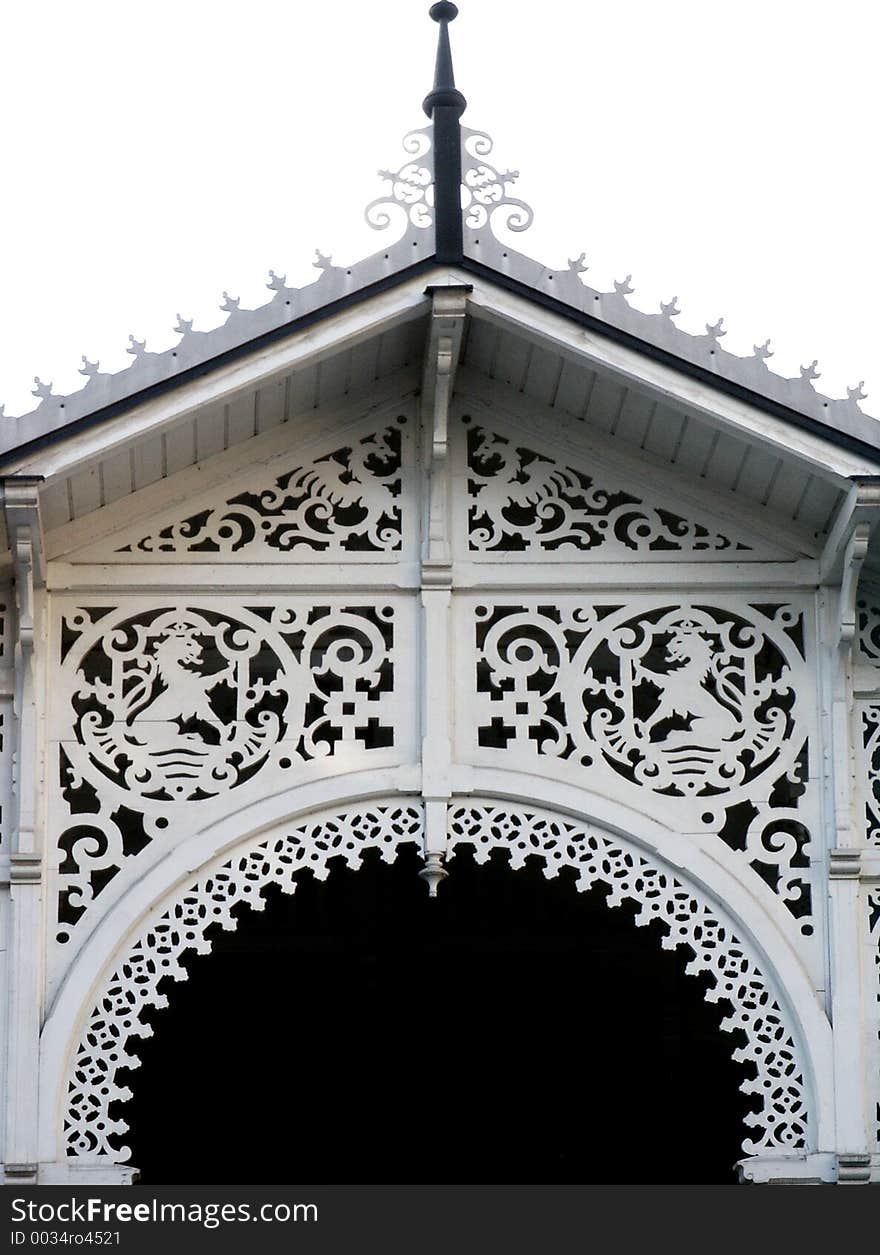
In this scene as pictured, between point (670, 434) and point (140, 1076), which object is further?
point (140, 1076)

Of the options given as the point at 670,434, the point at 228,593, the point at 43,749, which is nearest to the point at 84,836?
the point at 43,749

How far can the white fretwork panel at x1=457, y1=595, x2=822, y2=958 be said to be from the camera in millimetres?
9039

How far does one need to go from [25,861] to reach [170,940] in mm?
598

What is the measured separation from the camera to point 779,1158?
8.66m

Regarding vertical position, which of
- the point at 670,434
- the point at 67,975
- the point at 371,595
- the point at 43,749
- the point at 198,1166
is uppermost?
the point at 670,434

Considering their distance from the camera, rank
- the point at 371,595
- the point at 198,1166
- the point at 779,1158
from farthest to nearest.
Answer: the point at 198,1166 < the point at 371,595 < the point at 779,1158

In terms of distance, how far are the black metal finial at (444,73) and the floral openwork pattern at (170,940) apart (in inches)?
104

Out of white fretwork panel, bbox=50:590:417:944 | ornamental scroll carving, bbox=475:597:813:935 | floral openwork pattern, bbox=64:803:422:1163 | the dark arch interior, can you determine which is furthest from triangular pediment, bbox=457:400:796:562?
the dark arch interior

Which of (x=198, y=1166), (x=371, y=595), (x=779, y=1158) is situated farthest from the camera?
(x=198, y=1166)

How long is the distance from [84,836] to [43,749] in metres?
0.36

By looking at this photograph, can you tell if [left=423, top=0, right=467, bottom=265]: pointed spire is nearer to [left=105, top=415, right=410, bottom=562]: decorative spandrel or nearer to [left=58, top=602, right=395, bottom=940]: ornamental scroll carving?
[left=105, top=415, right=410, bottom=562]: decorative spandrel

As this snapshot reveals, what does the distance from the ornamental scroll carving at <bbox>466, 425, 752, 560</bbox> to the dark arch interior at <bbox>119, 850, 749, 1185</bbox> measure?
2829 millimetres

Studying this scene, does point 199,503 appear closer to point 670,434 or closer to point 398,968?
point 670,434

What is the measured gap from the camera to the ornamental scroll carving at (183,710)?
899 centimetres
